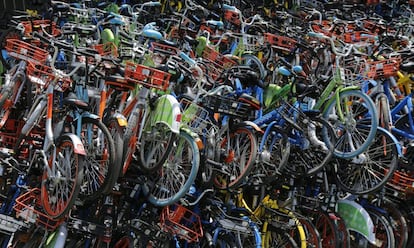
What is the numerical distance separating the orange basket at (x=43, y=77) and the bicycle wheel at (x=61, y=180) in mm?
577

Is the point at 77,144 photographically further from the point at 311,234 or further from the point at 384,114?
the point at 384,114

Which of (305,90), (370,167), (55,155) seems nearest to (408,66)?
(370,167)

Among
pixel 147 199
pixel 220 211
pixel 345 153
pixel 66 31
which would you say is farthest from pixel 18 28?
pixel 345 153

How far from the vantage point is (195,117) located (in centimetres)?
569

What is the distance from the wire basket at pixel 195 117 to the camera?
18.5 ft

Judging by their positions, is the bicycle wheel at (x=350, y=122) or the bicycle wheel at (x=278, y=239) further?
the bicycle wheel at (x=350, y=122)

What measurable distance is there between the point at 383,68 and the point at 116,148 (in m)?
3.84

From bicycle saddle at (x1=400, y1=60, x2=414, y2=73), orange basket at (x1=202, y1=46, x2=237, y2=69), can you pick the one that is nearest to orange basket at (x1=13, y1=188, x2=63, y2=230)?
orange basket at (x1=202, y1=46, x2=237, y2=69)

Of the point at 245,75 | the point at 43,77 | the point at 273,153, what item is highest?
the point at 43,77

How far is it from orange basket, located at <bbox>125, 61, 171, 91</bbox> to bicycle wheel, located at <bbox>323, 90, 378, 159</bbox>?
242cm

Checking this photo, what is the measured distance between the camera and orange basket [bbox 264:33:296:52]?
25.9 ft

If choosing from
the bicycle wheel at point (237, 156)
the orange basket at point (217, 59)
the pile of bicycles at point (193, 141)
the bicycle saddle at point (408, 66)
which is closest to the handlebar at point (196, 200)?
the pile of bicycles at point (193, 141)

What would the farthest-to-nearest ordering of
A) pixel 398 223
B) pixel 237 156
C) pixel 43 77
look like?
pixel 398 223, pixel 237 156, pixel 43 77

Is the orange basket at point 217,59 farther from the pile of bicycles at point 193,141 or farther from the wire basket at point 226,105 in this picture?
the wire basket at point 226,105
